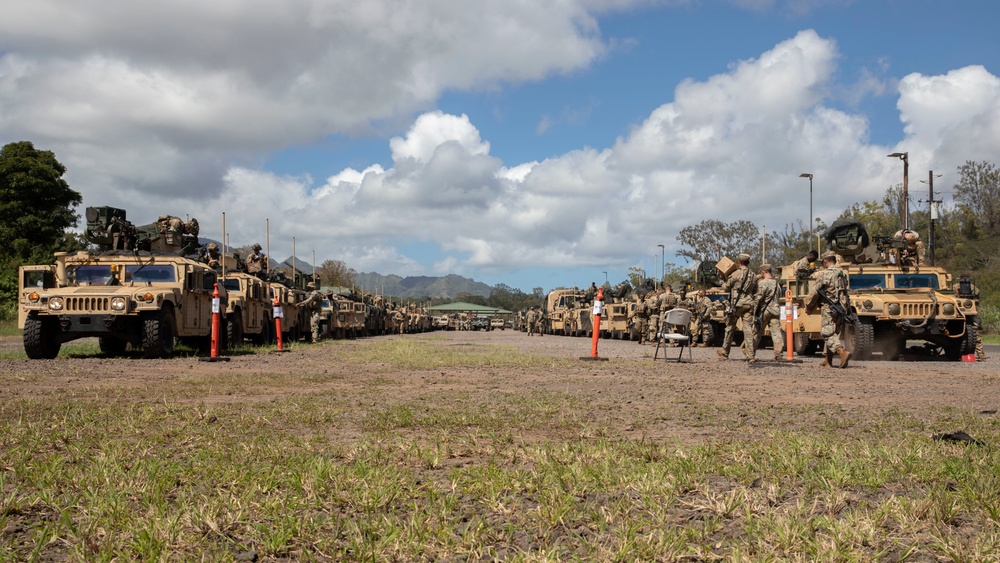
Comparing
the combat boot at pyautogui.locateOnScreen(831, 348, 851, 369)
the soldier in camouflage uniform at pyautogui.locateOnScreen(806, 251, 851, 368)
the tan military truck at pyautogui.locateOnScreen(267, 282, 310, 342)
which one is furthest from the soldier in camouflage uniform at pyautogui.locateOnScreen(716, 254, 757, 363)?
the tan military truck at pyautogui.locateOnScreen(267, 282, 310, 342)

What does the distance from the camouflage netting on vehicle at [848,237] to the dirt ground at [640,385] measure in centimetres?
669

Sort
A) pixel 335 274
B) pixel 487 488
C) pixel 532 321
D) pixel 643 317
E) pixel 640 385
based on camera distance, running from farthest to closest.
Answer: pixel 335 274 → pixel 532 321 → pixel 643 317 → pixel 640 385 → pixel 487 488

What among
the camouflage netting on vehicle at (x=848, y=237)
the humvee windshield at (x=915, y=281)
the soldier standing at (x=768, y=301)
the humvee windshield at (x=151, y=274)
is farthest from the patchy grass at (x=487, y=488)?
the camouflage netting on vehicle at (x=848, y=237)

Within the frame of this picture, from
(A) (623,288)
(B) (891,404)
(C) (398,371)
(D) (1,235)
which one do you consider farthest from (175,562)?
(D) (1,235)

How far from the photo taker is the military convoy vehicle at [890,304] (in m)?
16.6

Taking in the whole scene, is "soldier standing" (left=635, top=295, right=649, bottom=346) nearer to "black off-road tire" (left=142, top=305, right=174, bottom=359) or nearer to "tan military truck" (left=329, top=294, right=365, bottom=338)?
"tan military truck" (left=329, top=294, right=365, bottom=338)

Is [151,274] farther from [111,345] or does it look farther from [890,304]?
[890,304]

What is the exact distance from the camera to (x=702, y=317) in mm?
23109

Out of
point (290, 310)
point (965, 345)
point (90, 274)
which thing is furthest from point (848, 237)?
point (90, 274)

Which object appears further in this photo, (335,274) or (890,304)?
(335,274)

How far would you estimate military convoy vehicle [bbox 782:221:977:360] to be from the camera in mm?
16641

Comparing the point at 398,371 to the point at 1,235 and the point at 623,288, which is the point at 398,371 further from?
the point at 1,235

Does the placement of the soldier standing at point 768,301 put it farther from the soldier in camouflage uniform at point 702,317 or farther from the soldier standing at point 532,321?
the soldier standing at point 532,321

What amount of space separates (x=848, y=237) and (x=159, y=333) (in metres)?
15.0
